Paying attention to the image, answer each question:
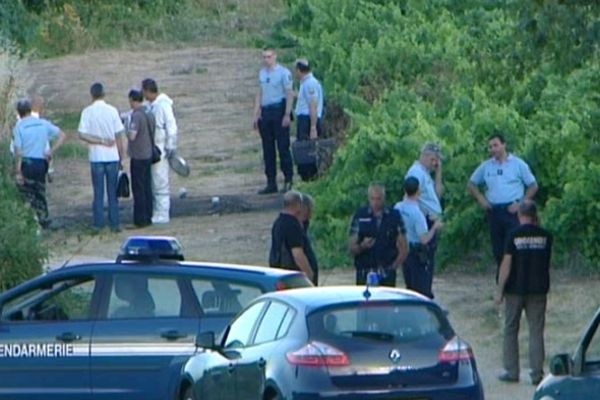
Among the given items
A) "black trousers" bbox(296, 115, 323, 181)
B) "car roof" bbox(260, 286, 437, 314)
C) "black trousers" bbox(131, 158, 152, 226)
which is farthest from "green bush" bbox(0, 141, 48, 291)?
"car roof" bbox(260, 286, 437, 314)

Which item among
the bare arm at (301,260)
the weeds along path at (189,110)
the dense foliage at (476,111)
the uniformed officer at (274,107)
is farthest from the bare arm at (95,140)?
the bare arm at (301,260)

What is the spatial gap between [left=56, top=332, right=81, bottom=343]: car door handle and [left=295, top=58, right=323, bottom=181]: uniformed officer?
9799 millimetres

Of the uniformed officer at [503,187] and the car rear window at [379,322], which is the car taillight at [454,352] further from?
the uniformed officer at [503,187]

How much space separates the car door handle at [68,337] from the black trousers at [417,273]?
3.98 meters

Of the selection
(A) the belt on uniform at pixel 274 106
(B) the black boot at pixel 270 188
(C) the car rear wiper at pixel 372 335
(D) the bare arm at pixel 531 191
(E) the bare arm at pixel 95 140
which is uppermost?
(A) the belt on uniform at pixel 274 106

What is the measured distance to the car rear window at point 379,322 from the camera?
12719 mm

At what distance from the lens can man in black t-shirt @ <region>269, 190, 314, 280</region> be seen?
17.2 metres

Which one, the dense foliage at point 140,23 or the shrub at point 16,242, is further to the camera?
the dense foliage at point 140,23

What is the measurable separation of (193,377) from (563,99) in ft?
29.8

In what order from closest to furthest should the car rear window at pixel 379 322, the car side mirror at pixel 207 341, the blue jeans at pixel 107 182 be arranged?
the car rear window at pixel 379 322, the car side mirror at pixel 207 341, the blue jeans at pixel 107 182

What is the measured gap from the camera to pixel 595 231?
66.5ft

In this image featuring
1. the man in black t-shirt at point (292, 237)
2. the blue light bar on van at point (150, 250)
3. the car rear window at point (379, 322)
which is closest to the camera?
the car rear window at point (379, 322)

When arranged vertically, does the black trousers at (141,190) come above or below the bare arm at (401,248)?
below

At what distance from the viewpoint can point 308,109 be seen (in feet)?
83.0
